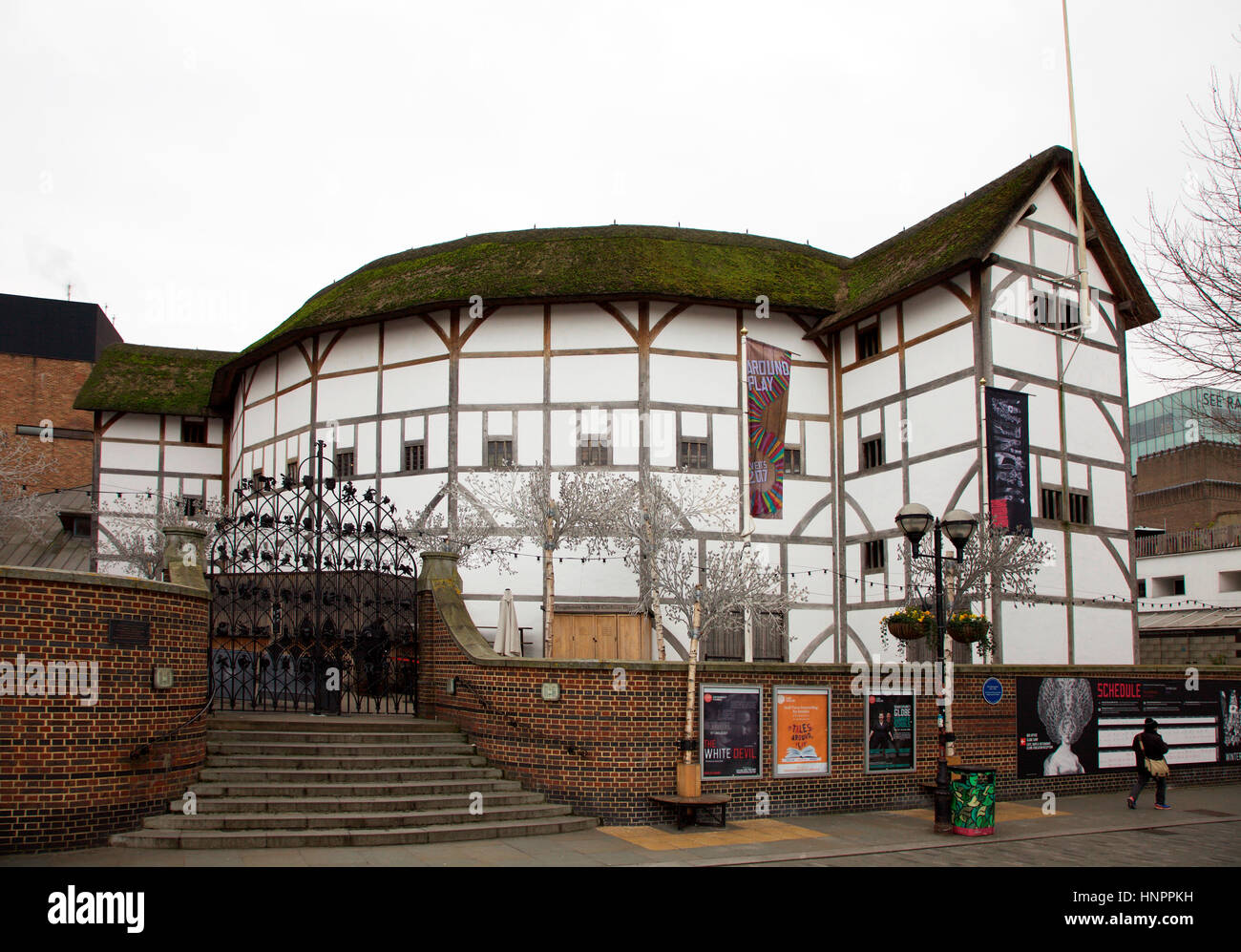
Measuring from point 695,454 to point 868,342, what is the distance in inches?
214

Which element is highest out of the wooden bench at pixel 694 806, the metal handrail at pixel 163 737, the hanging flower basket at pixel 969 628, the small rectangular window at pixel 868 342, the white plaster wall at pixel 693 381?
the small rectangular window at pixel 868 342

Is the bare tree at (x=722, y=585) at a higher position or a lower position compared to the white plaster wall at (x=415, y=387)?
lower

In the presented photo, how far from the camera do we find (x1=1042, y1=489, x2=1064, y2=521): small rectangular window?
24.0 metres

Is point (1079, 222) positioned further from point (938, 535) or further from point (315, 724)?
point (315, 724)

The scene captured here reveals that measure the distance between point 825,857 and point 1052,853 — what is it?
2824 millimetres

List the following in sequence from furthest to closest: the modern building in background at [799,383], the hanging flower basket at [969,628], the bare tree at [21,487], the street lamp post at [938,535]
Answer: the bare tree at [21,487], the modern building in background at [799,383], the hanging flower basket at [969,628], the street lamp post at [938,535]

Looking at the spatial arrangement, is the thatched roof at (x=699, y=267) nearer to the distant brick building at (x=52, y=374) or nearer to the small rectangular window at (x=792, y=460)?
the small rectangular window at (x=792, y=460)

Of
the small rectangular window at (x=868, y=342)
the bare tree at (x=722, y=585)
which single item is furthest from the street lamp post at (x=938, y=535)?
the small rectangular window at (x=868, y=342)

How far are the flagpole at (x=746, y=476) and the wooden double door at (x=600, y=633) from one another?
95.7 inches

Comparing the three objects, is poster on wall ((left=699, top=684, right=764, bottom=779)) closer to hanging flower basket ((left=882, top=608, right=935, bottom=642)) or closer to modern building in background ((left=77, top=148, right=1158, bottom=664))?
hanging flower basket ((left=882, top=608, right=935, bottom=642))

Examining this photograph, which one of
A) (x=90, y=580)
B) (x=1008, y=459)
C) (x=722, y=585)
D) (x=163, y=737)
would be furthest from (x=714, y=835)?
(x=1008, y=459)

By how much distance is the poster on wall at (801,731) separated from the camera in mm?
14539

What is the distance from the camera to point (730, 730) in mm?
14203
